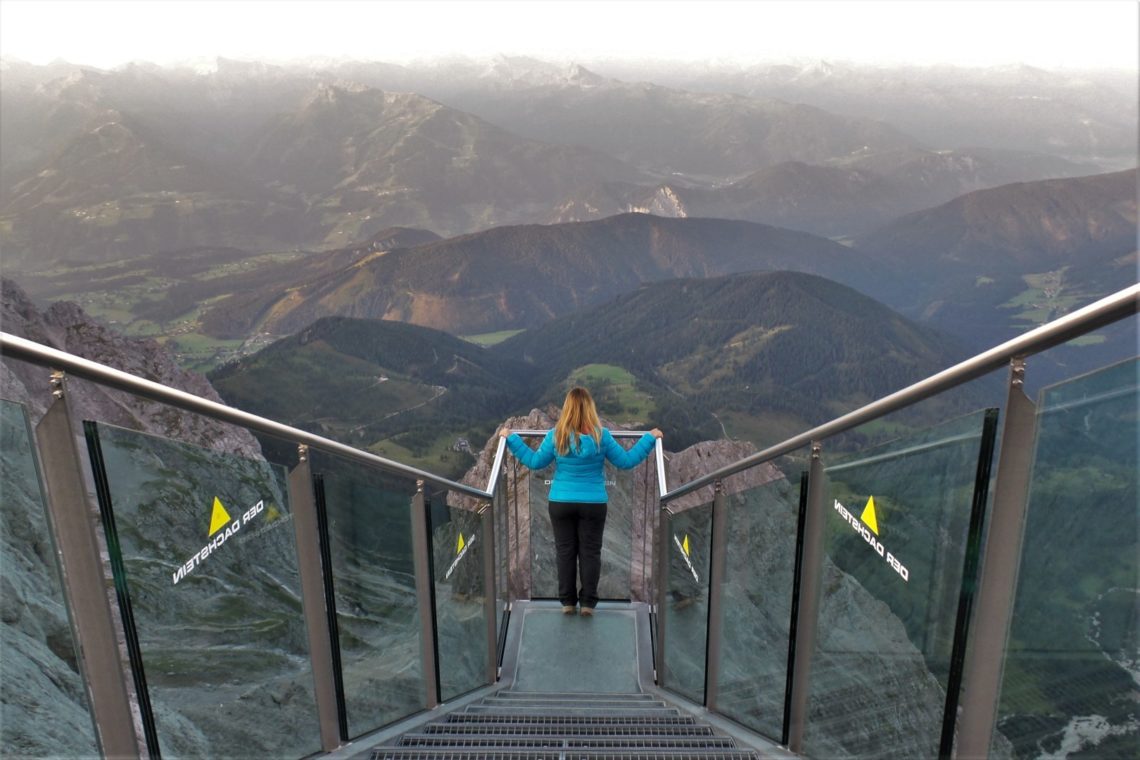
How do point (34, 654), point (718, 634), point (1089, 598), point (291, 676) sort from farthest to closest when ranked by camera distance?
point (718, 634) < point (291, 676) < point (34, 654) < point (1089, 598)

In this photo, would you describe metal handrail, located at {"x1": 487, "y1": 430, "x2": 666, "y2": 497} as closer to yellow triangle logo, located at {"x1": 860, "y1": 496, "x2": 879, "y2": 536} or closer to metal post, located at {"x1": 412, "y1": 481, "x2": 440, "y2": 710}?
metal post, located at {"x1": 412, "y1": 481, "x2": 440, "y2": 710}

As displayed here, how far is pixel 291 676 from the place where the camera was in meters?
2.26

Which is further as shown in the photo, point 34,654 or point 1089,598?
point 34,654

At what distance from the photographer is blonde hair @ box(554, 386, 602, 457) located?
425cm

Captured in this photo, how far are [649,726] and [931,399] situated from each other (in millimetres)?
1979

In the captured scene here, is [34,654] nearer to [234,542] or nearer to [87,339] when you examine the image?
[234,542]

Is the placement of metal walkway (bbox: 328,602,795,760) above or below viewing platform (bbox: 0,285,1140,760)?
below

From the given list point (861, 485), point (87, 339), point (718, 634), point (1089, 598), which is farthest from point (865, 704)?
point (87, 339)

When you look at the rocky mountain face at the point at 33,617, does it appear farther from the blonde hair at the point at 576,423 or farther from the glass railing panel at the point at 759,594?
the blonde hair at the point at 576,423

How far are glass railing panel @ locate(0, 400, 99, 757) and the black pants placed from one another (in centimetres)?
312

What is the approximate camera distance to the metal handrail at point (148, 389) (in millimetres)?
1426

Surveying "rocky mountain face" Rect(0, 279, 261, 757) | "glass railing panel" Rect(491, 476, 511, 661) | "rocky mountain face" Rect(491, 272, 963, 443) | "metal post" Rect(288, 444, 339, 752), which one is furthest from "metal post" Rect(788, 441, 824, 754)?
"rocky mountain face" Rect(491, 272, 963, 443)

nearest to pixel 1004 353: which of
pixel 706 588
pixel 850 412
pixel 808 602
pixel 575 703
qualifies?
pixel 850 412

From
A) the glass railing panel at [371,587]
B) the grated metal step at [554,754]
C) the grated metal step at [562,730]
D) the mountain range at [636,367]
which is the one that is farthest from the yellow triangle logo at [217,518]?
the mountain range at [636,367]
